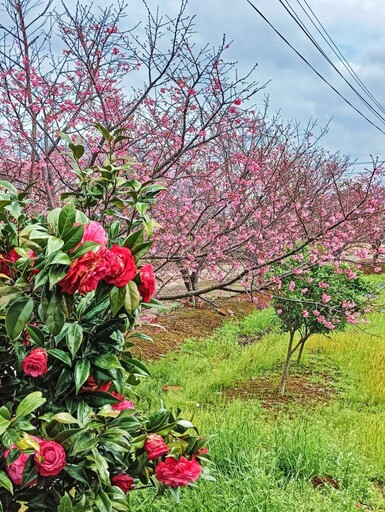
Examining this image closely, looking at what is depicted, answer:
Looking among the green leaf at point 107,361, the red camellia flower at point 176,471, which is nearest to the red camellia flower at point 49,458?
the green leaf at point 107,361

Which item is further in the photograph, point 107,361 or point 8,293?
point 107,361

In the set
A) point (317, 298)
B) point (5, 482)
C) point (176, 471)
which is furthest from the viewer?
point (317, 298)

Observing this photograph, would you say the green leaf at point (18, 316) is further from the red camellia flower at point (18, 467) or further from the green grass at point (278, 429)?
the green grass at point (278, 429)

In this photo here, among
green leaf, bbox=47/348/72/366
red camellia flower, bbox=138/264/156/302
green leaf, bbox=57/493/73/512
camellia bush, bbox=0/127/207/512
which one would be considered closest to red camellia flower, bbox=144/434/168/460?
camellia bush, bbox=0/127/207/512

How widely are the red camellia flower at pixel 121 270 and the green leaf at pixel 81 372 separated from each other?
254mm

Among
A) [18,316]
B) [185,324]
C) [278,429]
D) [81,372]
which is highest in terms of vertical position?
[18,316]

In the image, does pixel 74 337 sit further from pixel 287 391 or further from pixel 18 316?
pixel 287 391

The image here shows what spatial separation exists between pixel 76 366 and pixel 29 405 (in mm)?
138

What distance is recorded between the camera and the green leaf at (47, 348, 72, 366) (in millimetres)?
1133

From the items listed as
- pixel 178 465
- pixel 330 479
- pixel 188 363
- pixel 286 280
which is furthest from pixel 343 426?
pixel 178 465

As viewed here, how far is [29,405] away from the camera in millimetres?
1060

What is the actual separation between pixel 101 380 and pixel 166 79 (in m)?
3.02

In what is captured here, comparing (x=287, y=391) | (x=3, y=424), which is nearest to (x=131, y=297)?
(x=3, y=424)

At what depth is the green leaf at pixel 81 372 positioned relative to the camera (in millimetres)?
1115
